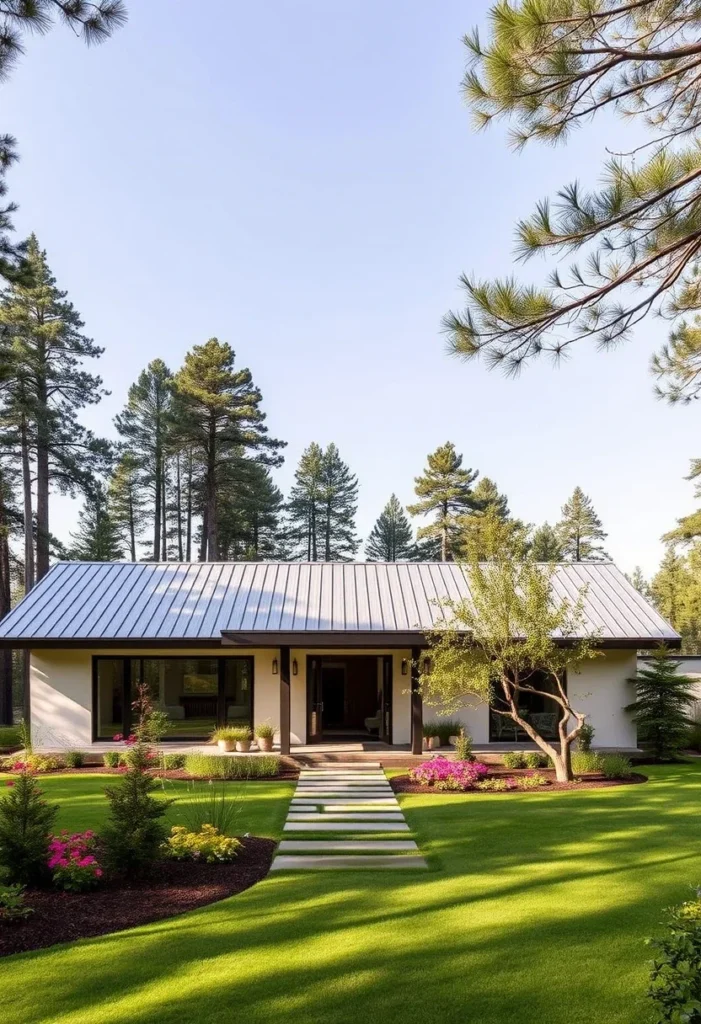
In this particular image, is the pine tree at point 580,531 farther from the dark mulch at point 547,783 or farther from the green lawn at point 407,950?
the green lawn at point 407,950

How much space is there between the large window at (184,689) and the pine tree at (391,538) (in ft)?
99.9

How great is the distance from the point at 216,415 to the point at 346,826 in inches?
958

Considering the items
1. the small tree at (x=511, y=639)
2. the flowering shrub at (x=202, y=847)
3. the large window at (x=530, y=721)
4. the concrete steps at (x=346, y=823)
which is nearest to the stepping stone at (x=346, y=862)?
the concrete steps at (x=346, y=823)

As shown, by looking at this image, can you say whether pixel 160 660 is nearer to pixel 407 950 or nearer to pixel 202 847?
pixel 202 847

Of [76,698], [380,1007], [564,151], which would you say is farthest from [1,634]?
[564,151]

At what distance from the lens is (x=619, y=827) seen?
29.6 ft

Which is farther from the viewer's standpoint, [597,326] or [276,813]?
[276,813]

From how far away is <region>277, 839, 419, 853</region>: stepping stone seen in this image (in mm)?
8094

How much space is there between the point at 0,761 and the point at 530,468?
16327 mm

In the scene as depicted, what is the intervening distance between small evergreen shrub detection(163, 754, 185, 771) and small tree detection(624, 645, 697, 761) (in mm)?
9476

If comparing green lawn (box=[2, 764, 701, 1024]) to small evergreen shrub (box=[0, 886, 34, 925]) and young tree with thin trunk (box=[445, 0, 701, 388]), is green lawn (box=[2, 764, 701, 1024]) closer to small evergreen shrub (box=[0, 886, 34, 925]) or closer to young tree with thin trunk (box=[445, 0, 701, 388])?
small evergreen shrub (box=[0, 886, 34, 925])

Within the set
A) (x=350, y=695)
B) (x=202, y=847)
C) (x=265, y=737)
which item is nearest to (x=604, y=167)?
(x=202, y=847)

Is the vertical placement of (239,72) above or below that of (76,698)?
above

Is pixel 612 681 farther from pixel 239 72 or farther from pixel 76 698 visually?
pixel 239 72
